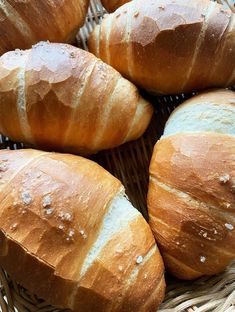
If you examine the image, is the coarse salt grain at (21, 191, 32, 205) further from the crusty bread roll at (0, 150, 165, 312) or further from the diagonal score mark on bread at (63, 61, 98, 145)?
the diagonal score mark on bread at (63, 61, 98, 145)

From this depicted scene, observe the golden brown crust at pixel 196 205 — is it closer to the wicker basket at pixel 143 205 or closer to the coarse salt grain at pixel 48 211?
the wicker basket at pixel 143 205

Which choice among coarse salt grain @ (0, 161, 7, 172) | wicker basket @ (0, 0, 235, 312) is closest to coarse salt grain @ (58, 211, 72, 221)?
coarse salt grain @ (0, 161, 7, 172)

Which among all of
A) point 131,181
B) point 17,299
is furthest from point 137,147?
point 17,299

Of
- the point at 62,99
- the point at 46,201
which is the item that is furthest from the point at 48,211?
the point at 62,99

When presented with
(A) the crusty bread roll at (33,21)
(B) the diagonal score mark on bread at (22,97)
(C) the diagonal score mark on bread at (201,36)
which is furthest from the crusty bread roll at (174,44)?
(B) the diagonal score mark on bread at (22,97)

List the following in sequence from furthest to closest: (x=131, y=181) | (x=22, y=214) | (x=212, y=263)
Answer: (x=131, y=181), (x=212, y=263), (x=22, y=214)

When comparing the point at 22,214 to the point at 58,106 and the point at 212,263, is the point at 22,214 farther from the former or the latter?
the point at 212,263
